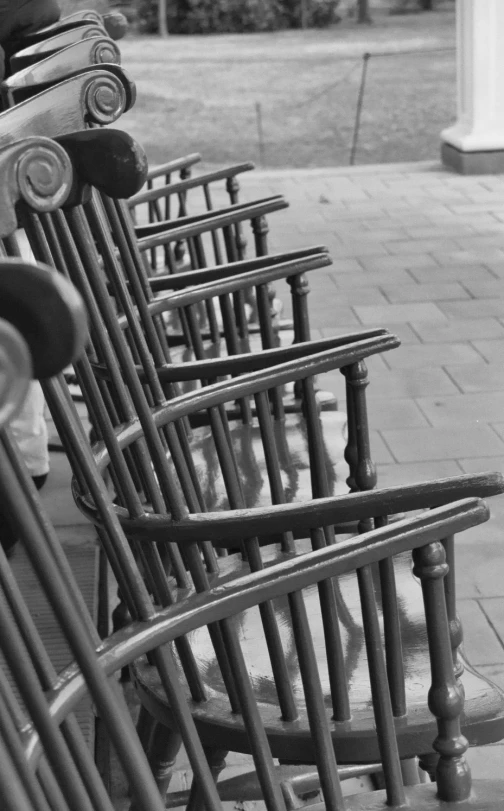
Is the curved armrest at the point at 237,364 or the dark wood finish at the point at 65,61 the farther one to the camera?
the curved armrest at the point at 237,364

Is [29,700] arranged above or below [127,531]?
above

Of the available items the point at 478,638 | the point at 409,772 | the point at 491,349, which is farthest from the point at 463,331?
the point at 409,772

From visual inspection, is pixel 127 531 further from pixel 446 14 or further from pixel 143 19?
pixel 446 14

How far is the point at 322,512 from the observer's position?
1233mm

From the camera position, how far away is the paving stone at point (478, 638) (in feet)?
6.91

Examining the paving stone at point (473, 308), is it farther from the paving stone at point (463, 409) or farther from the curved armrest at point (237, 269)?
the curved armrest at point (237, 269)

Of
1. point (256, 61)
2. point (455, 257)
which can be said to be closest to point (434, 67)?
point (256, 61)

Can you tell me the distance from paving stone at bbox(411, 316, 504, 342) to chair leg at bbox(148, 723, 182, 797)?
274cm

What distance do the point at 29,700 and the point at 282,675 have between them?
0.43m

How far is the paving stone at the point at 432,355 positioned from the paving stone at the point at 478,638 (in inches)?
61.8

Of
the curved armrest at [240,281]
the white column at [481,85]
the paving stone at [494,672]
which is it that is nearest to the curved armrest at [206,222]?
the curved armrest at [240,281]

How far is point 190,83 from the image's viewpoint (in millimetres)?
16688

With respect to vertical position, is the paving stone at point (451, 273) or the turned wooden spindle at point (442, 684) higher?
the turned wooden spindle at point (442, 684)

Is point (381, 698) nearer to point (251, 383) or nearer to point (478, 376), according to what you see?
point (251, 383)
